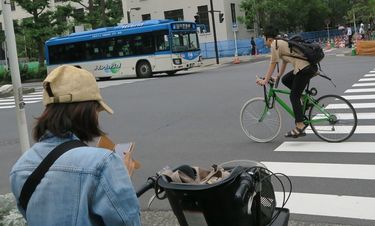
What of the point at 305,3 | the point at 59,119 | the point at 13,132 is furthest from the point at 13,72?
the point at 305,3

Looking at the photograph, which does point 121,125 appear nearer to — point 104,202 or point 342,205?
point 342,205

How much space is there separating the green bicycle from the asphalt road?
0.26 metres

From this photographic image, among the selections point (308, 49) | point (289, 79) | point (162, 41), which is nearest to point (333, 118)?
point (289, 79)

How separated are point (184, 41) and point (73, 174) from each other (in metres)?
28.6

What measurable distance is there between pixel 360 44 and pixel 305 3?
3728 centimetres

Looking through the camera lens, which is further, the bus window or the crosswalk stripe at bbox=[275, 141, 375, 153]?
the bus window

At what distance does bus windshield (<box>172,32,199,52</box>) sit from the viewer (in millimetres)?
29392

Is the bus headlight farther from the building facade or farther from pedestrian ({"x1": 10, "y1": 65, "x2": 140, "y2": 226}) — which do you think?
pedestrian ({"x1": 10, "y1": 65, "x2": 140, "y2": 226})

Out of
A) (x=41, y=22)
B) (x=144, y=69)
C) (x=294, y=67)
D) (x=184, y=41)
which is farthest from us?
(x=41, y=22)

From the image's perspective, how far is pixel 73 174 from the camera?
6.30ft

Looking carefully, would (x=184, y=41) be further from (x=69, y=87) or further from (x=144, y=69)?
(x=69, y=87)

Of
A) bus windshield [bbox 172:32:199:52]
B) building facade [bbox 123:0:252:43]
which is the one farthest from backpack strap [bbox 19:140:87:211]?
building facade [bbox 123:0:252:43]

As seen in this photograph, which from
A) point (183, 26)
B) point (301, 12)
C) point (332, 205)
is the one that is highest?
point (301, 12)

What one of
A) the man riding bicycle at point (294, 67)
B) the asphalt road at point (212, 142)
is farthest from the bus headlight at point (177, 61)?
the man riding bicycle at point (294, 67)
